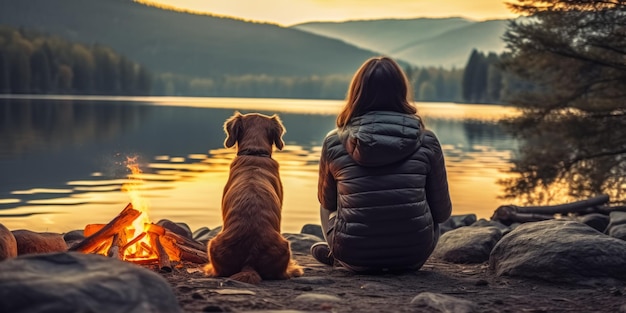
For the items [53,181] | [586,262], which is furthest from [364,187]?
[53,181]

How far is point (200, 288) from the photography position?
6.17 m

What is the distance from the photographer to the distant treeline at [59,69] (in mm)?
123188

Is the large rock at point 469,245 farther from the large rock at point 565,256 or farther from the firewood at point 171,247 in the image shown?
the firewood at point 171,247

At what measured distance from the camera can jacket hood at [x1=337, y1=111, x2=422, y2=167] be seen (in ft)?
22.9

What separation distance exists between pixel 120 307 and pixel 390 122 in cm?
346

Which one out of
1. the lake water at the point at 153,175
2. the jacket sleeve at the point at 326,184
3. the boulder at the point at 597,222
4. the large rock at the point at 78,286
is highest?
the jacket sleeve at the point at 326,184

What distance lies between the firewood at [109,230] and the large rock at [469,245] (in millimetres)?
4105

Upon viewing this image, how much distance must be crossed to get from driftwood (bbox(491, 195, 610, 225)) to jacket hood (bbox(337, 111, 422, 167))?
7.62 metres

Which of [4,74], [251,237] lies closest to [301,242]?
[251,237]

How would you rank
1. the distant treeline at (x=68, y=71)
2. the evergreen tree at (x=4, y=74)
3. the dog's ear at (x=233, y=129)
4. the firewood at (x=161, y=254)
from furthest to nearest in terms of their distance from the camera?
the distant treeline at (x=68, y=71), the evergreen tree at (x=4, y=74), the dog's ear at (x=233, y=129), the firewood at (x=161, y=254)

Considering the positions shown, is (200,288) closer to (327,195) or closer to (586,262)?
(327,195)

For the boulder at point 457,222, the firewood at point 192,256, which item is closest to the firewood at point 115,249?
the firewood at point 192,256

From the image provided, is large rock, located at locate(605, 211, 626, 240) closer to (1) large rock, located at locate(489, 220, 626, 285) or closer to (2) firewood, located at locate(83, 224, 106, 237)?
(1) large rock, located at locate(489, 220, 626, 285)

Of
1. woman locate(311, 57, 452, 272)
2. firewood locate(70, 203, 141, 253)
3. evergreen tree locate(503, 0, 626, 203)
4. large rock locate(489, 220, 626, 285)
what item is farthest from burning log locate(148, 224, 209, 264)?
evergreen tree locate(503, 0, 626, 203)
